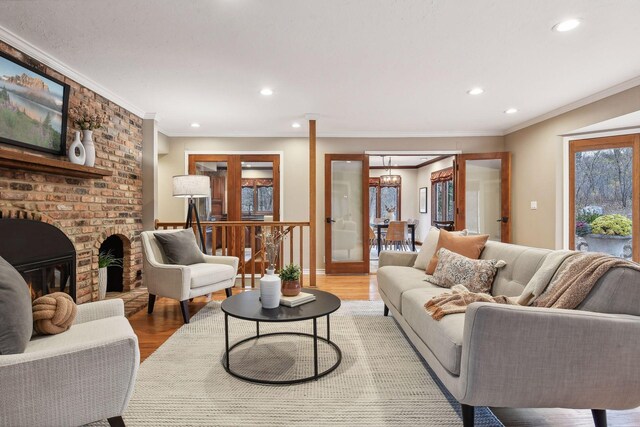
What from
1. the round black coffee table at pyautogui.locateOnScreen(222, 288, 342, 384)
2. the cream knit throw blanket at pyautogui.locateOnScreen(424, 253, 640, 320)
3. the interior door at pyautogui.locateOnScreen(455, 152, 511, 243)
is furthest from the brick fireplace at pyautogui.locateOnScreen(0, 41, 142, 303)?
the interior door at pyautogui.locateOnScreen(455, 152, 511, 243)

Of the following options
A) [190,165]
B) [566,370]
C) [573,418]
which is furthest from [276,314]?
[190,165]

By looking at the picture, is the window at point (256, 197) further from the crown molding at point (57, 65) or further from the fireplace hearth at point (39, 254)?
the fireplace hearth at point (39, 254)

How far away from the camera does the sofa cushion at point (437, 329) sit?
1.57 metres

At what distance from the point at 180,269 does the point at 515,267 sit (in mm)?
2742

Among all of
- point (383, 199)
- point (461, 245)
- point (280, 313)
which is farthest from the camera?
point (383, 199)

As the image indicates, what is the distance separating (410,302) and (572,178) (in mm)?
3560

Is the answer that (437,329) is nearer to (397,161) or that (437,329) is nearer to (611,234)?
(611,234)

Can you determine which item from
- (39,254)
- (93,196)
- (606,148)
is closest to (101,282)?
(93,196)

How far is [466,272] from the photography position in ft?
8.23

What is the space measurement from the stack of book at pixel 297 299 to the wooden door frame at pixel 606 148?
3.92 m

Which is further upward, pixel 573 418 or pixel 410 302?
pixel 410 302

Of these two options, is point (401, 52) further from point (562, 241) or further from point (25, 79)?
point (562, 241)

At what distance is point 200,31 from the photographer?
243 cm

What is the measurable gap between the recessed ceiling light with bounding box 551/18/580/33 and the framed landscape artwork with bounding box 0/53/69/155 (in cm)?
394
